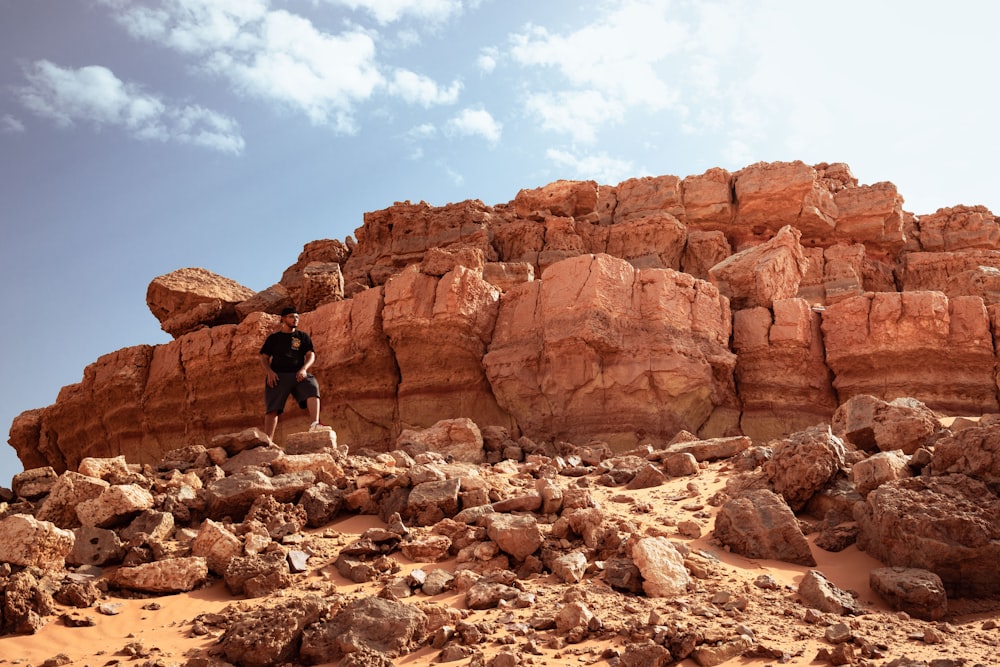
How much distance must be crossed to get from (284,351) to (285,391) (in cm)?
44

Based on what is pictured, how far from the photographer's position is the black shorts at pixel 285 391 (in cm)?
805

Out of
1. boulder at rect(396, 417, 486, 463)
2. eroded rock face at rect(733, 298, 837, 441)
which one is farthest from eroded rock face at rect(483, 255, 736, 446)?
boulder at rect(396, 417, 486, 463)

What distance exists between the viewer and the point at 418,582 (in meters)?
4.58

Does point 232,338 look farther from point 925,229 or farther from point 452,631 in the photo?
point 925,229

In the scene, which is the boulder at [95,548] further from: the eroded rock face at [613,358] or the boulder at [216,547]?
the eroded rock face at [613,358]

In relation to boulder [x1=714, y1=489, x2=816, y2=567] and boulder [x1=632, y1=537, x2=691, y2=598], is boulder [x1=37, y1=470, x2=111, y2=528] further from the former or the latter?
boulder [x1=714, y1=489, x2=816, y2=567]

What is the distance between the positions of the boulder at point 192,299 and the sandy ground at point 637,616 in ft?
36.2

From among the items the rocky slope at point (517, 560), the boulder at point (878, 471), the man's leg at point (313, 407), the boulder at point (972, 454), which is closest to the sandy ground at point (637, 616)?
the rocky slope at point (517, 560)

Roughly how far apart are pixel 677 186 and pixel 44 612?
18513 millimetres

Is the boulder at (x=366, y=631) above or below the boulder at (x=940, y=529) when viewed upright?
below

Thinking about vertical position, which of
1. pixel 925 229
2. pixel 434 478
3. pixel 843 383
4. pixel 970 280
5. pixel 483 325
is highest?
pixel 925 229

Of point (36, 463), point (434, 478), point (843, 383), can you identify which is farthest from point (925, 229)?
point (36, 463)

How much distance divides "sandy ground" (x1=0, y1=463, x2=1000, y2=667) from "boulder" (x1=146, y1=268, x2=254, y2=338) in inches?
434

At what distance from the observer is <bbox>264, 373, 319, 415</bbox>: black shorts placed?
26.4 feet
